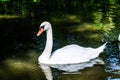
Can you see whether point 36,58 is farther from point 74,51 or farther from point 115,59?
point 115,59

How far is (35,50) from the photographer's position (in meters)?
13.4

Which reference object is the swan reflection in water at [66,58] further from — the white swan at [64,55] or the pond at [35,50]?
the pond at [35,50]

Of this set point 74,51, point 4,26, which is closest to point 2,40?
point 4,26

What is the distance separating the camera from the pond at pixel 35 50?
36.8 feet

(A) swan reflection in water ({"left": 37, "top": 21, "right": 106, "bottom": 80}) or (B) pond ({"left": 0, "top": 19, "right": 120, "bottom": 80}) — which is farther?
(A) swan reflection in water ({"left": 37, "top": 21, "right": 106, "bottom": 80})

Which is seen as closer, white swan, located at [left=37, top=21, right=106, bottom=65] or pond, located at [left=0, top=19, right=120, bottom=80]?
pond, located at [left=0, top=19, right=120, bottom=80]

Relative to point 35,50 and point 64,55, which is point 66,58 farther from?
point 35,50

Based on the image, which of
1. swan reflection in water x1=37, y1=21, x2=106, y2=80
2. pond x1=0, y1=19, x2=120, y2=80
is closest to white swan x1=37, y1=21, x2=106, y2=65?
swan reflection in water x1=37, y1=21, x2=106, y2=80

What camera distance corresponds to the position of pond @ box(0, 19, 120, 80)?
11211 millimetres

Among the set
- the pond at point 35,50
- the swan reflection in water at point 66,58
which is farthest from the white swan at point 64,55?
the pond at point 35,50

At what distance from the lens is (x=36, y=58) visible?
1267 cm

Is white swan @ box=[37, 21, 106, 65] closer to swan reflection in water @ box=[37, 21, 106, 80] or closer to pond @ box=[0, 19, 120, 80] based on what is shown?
swan reflection in water @ box=[37, 21, 106, 80]

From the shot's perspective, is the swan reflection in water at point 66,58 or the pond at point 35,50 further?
the swan reflection in water at point 66,58

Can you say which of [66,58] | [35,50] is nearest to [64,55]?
[66,58]
